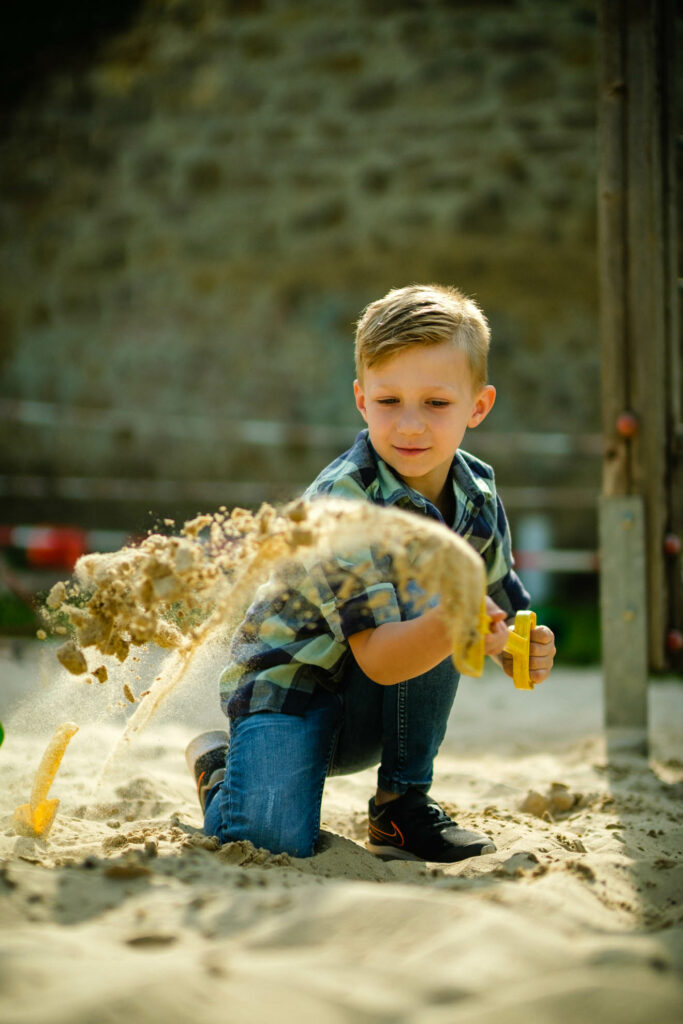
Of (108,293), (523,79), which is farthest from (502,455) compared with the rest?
(108,293)

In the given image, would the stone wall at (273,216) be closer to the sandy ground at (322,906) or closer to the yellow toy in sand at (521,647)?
the sandy ground at (322,906)

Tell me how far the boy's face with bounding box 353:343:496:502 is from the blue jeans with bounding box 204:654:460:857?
51cm

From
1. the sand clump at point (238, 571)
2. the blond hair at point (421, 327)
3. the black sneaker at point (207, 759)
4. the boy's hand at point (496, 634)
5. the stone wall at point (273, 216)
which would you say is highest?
the stone wall at point (273, 216)

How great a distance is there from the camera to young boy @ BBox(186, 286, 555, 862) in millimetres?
1942

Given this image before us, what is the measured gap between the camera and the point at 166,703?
6.84 feet

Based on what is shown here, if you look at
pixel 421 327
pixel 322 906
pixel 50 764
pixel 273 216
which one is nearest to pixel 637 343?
pixel 421 327

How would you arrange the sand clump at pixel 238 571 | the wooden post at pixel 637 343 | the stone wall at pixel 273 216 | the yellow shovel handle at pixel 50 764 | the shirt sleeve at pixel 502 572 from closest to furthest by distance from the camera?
the sand clump at pixel 238 571, the yellow shovel handle at pixel 50 764, the shirt sleeve at pixel 502 572, the wooden post at pixel 637 343, the stone wall at pixel 273 216

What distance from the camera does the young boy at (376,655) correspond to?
194 cm

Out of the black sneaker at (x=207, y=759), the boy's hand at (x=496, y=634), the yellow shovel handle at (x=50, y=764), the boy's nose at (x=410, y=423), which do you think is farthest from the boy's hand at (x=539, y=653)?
the yellow shovel handle at (x=50, y=764)

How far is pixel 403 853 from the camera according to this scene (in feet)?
6.93

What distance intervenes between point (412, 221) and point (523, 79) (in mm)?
1134

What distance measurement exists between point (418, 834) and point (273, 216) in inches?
205

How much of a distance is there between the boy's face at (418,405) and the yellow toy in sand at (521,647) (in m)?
0.40

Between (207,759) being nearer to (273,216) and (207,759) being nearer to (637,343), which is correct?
(637,343)
